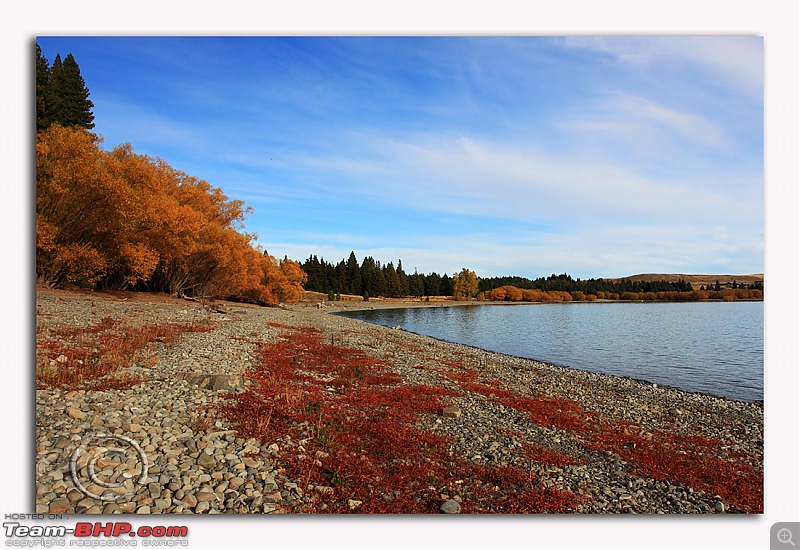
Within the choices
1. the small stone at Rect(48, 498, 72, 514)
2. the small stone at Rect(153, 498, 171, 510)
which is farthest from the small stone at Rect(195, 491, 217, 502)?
the small stone at Rect(48, 498, 72, 514)

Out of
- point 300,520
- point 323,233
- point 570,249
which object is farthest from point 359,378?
point 300,520

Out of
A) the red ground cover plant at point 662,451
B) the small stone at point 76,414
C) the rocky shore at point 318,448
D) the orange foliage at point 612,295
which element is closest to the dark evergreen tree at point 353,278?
the orange foliage at point 612,295

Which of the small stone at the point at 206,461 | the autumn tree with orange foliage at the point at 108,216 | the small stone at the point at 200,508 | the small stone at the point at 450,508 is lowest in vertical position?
the small stone at the point at 450,508

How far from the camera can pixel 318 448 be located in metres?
6.75

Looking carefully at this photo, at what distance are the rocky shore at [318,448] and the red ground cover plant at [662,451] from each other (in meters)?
0.04

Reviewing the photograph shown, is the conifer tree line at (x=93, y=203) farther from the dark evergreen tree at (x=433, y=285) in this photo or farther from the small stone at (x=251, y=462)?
the dark evergreen tree at (x=433, y=285)

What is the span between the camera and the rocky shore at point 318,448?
5.41m

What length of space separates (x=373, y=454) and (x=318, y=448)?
34.0 inches

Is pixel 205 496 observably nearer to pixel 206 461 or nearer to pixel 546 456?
pixel 206 461
